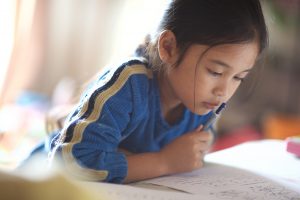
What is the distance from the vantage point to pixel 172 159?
79cm

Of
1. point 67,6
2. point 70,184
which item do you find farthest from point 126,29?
point 70,184

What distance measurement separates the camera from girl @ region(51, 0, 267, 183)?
0.71 meters

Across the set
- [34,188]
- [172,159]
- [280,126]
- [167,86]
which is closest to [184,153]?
[172,159]

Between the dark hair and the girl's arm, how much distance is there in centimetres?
15

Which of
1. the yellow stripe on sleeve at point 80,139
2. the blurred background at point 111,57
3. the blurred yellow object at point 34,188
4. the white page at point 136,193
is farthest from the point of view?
the blurred background at point 111,57

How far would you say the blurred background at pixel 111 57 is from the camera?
85.2 inches

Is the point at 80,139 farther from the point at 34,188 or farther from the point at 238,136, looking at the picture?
the point at 238,136

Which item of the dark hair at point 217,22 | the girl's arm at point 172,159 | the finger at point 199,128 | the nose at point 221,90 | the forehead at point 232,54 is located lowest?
the girl's arm at point 172,159

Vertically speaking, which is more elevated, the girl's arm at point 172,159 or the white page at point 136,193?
the girl's arm at point 172,159

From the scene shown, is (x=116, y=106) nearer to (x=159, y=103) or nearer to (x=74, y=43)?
(x=159, y=103)

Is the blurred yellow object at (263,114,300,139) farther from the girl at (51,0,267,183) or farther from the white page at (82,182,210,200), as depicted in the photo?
the white page at (82,182,210,200)

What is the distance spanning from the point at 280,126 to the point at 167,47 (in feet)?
5.22

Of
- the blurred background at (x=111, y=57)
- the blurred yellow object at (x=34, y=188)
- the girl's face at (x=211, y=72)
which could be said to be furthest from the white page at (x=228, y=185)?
the blurred background at (x=111, y=57)

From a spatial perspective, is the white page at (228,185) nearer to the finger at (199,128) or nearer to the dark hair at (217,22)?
the finger at (199,128)
